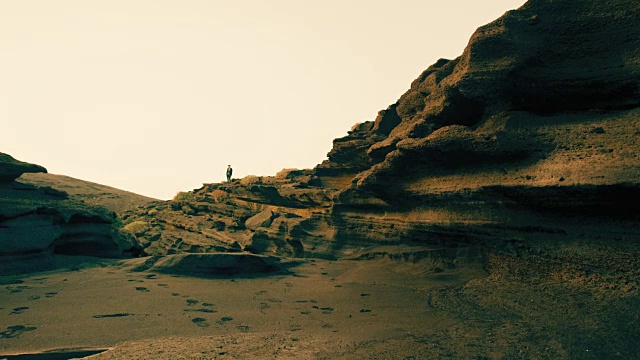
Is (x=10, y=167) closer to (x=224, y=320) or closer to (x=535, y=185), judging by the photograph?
(x=224, y=320)

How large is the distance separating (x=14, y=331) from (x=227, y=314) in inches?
111

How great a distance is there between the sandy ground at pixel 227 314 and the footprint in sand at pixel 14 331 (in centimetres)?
1

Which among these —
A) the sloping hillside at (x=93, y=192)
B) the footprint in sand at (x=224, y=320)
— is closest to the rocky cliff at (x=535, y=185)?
the footprint in sand at (x=224, y=320)

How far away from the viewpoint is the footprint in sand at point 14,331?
5419mm

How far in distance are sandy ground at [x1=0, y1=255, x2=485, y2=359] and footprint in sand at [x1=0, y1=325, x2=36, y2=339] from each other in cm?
1

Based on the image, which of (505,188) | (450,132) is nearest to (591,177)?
(505,188)

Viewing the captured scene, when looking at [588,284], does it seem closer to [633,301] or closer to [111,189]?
[633,301]

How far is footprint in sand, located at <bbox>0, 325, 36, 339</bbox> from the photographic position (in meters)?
5.42

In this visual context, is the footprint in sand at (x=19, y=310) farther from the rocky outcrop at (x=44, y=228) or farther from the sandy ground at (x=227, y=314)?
the rocky outcrop at (x=44, y=228)

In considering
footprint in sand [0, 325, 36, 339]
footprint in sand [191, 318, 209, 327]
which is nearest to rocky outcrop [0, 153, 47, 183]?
footprint in sand [0, 325, 36, 339]

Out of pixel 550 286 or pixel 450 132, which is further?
pixel 450 132

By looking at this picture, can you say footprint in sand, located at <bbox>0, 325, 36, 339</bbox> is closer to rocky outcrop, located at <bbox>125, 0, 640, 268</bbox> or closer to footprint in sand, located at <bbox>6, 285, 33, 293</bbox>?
footprint in sand, located at <bbox>6, 285, 33, 293</bbox>

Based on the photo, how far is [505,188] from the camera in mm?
7711

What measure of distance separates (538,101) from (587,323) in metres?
4.64
